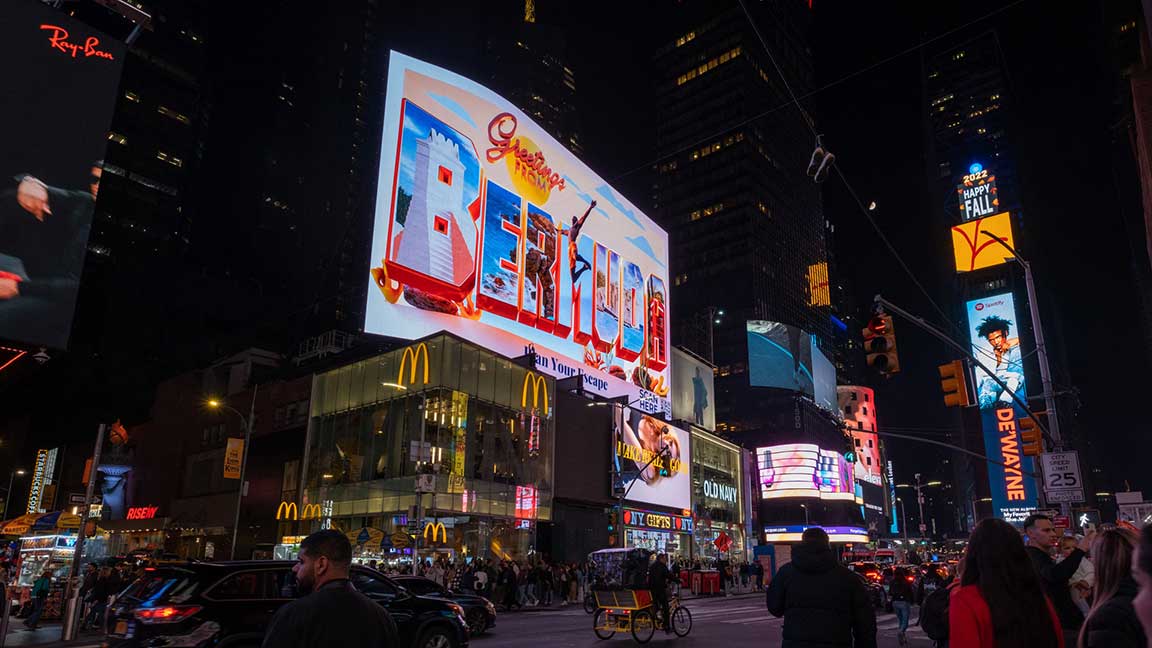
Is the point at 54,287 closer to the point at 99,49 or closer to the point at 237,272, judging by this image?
the point at 99,49

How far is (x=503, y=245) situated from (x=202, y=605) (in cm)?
3532

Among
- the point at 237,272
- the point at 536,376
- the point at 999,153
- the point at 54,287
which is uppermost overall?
the point at 999,153

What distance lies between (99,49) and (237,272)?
10683cm

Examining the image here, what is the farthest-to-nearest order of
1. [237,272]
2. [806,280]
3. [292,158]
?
1. [806,280]
2. [292,158]
3. [237,272]

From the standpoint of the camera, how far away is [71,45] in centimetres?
2111

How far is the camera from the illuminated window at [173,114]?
115 m

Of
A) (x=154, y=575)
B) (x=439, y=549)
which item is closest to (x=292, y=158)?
(x=439, y=549)

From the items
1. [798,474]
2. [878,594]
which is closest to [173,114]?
[798,474]

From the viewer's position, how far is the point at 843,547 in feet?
299

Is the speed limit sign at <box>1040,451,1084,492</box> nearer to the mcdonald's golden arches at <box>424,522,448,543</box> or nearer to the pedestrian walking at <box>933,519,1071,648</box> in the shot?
the pedestrian walking at <box>933,519,1071,648</box>

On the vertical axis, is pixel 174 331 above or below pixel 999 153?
below

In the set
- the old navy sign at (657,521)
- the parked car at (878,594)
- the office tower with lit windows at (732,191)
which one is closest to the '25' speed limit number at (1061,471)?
the parked car at (878,594)

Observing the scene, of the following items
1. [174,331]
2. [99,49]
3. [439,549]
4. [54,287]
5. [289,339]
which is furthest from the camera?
[289,339]

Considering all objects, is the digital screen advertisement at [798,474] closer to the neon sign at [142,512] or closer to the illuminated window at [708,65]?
the neon sign at [142,512]
